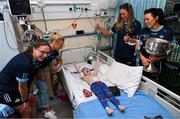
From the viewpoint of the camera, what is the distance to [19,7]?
206 cm

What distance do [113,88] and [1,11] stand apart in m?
1.88

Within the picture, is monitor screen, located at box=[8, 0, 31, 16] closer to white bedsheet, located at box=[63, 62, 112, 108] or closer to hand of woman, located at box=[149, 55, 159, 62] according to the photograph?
white bedsheet, located at box=[63, 62, 112, 108]

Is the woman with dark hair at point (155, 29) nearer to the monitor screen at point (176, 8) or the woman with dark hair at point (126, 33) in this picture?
the woman with dark hair at point (126, 33)

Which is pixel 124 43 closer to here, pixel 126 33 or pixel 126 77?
pixel 126 33

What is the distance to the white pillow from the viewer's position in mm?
2049

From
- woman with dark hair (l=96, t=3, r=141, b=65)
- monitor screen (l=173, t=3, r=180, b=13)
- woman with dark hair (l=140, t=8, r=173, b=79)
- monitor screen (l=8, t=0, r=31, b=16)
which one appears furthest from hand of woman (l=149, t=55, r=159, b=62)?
monitor screen (l=8, t=0, r=31, b=16)

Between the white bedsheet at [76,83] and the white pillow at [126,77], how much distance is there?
0.41ft

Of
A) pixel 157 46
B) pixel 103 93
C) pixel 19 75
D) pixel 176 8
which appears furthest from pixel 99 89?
pixel 176 8

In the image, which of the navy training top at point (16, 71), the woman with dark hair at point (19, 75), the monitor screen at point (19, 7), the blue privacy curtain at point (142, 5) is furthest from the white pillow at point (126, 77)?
the monitor screen at point (19, 7)

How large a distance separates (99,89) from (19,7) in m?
1.54

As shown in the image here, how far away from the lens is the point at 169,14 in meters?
2.68

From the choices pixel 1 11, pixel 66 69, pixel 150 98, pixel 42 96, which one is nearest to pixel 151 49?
pixel 150 98

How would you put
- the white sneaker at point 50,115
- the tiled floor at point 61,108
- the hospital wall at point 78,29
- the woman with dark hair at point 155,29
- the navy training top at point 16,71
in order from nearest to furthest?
the navy training top at point 16,71, the woman with dark hair at point 155,29, the white sneaker at point 50,115, the tiled floor at point 61,108, the hospital wall at point 78,29

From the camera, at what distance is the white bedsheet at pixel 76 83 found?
197cm
